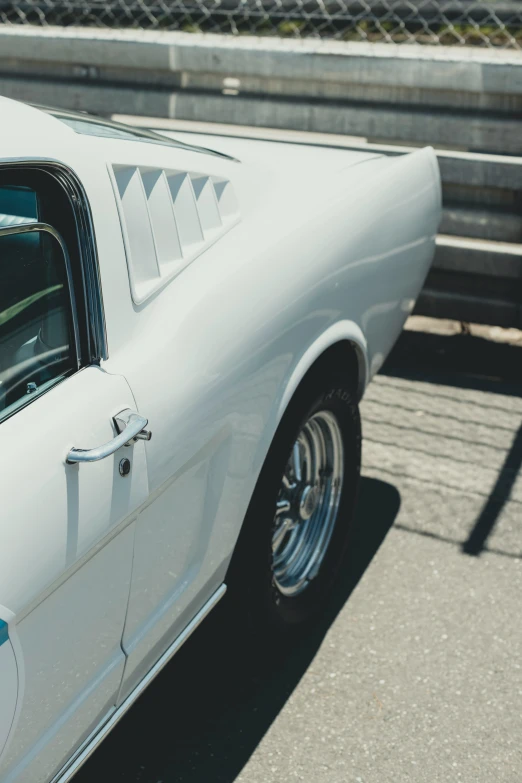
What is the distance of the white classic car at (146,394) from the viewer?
176cm

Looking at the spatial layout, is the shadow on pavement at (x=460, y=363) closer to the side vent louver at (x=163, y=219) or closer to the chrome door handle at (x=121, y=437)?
the side vent louver at (x=163, y=219)

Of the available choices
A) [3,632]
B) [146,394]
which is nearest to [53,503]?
[3,632]

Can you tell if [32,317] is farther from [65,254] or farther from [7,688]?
[7,688]

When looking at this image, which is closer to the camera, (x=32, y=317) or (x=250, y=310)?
(x=32, y=317)

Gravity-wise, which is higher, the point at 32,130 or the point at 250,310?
the point at 32,130

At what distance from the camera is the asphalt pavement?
8.45 ft

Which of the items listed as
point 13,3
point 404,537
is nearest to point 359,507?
point 404,537

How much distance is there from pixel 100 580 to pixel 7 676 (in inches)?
12.1

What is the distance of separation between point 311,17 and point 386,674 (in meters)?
3.74

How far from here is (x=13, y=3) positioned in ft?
19.4

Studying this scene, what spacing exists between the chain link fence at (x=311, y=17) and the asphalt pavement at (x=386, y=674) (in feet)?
8.12

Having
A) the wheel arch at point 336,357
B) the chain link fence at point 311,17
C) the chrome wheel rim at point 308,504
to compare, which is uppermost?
the chain link fence at point 311,17

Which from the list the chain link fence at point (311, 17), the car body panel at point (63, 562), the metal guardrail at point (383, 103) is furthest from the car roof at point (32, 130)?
the chain link fence at point (311, 17)

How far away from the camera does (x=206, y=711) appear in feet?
9.04
